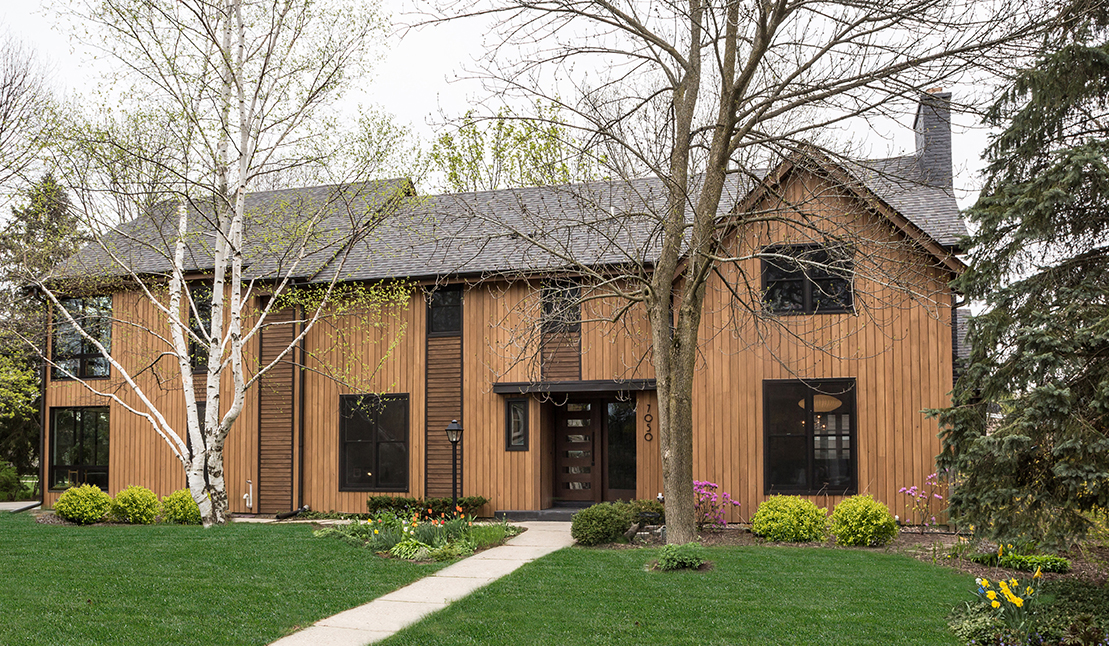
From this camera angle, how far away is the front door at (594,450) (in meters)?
15.6

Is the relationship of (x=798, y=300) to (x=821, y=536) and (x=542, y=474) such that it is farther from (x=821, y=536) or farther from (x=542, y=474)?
(x=542, y=474)

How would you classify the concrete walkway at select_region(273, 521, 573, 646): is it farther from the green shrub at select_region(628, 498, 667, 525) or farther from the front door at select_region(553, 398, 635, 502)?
the front door at select_region(553, 398, 635, 502)

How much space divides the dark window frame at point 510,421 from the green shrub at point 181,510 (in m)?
5.50

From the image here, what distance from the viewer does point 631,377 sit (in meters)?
14.8

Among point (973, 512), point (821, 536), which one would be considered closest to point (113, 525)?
point (821, 536)

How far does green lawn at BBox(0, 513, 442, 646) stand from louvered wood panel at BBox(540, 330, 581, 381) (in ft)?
17.0

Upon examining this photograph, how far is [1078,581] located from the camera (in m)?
7.38

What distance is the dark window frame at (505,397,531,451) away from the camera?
1540 centimetres

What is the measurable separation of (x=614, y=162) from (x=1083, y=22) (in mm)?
5141

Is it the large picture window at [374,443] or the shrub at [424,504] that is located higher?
the large picture window at [374,443]

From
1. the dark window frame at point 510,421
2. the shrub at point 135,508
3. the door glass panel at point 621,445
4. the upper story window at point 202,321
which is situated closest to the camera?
the shrub at point 135,508

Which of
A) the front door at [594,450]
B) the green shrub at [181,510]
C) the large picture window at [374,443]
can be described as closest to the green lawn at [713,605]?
the front door at [594,450]

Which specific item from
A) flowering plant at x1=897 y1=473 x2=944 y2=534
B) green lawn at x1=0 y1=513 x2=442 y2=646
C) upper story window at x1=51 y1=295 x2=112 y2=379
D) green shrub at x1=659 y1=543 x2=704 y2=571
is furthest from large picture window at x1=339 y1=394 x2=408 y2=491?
flowering plant at x1=897 y1=473 x2=944 y2=534

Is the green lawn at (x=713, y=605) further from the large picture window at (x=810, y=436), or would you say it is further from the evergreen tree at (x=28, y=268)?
the evergreen tree at (x=28, y=268)
